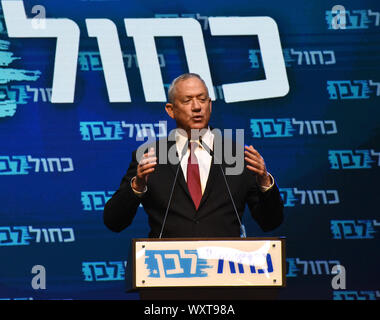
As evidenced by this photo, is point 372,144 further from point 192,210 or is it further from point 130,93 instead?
point 192,210

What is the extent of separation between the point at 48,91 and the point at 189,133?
194 cm

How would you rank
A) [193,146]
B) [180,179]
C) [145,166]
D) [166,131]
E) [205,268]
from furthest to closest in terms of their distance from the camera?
1. [166,131]
2. [193,146]
3. [180,179]
4. [145,166]
5. [205,268]

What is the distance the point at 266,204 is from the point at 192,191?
1.18 feet

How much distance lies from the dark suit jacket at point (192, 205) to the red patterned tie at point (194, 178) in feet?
0.14

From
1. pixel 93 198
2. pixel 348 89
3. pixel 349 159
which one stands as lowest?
pixel 93 198

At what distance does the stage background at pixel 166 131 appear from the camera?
202 inches

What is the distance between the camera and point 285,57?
520 cm

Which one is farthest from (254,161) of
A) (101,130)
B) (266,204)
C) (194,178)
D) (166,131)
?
(101,130)

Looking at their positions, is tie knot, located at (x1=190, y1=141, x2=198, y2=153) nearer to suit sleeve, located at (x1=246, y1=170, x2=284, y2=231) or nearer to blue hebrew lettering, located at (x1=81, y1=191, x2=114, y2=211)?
suit sleeve, located at (x1=246, y1=170, x2=284, y2=231)

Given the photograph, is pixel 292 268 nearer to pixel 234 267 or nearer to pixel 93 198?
pixel 93 198

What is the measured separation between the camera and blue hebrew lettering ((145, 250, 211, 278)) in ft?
9.07

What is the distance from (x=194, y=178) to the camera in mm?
3457

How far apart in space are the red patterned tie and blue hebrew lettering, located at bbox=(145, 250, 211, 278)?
1.86ft

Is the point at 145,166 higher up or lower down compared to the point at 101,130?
lower down
